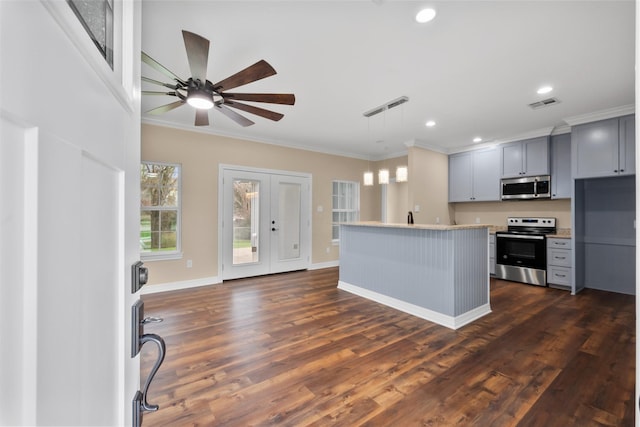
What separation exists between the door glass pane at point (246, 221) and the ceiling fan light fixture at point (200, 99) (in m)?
2.58

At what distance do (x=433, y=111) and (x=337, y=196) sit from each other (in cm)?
293

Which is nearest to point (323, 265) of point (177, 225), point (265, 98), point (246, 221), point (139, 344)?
point (246, 221)

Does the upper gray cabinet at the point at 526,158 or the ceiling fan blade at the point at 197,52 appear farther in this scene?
the upper gray cabinet at the point at 526,158

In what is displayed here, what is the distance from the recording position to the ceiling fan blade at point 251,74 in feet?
6.57

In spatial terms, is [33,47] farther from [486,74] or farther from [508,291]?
[508,291]

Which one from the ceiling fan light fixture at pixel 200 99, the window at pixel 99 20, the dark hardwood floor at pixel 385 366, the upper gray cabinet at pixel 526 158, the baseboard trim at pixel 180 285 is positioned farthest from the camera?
the upper gray cabinet at pixel 526 158

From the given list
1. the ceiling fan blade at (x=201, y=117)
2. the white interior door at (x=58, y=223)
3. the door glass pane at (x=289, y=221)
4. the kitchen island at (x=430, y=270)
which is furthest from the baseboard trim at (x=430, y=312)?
the white interior door at (x=58, y=223)

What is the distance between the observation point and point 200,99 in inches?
94.3

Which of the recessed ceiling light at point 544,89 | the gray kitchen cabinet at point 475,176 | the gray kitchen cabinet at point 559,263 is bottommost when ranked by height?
the gray kitchen cabinet at point 559,263

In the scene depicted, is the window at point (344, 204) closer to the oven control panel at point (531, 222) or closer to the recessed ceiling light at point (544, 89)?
the oven control panel at point (531, 222)

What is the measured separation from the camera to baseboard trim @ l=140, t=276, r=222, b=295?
164 inches

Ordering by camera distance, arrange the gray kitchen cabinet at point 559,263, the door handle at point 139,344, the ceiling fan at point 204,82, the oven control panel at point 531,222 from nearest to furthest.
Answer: the door handle at point 139,344 < the ceiling fan at point 204,82 < the gray kitchen cabinet at point 559,263 < the oven control panel at point 531,222

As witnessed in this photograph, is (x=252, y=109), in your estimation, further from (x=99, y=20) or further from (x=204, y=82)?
(x=99, y=20)

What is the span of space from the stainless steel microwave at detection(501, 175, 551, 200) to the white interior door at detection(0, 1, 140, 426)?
596cm
